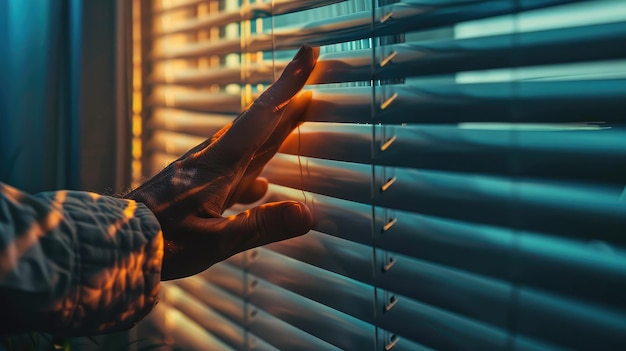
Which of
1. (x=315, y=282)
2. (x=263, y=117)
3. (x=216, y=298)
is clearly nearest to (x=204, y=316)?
(x=216, y=298)

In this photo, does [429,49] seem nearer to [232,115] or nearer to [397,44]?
[397,44]

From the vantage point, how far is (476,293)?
66 cm

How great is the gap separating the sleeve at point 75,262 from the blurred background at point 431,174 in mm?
256

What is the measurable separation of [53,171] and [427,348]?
1.18 meters

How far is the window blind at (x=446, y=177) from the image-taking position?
57 centimetres

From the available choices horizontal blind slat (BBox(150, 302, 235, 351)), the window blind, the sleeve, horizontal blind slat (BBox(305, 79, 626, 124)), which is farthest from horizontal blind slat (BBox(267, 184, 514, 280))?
horizontal blind slat (BBox(150, 302, 235, 351))

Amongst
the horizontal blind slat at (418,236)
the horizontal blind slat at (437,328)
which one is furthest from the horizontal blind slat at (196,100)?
the horizontal blind slat at (437,328)

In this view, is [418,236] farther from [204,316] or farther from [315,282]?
[204,316]

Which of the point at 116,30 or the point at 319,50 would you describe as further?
the point at 116,30

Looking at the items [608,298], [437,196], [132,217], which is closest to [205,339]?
[132,217]

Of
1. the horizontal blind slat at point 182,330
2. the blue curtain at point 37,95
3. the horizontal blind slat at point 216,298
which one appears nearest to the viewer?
the horizontal blind slat at point 216,298

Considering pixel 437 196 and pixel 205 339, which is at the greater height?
pixel 437 196

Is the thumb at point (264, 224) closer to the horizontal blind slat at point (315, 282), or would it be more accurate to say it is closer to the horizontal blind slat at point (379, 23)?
the horizontal blind slat at point (315, 282)

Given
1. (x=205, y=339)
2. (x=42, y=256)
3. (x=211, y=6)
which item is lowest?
(x=205, y=339)
